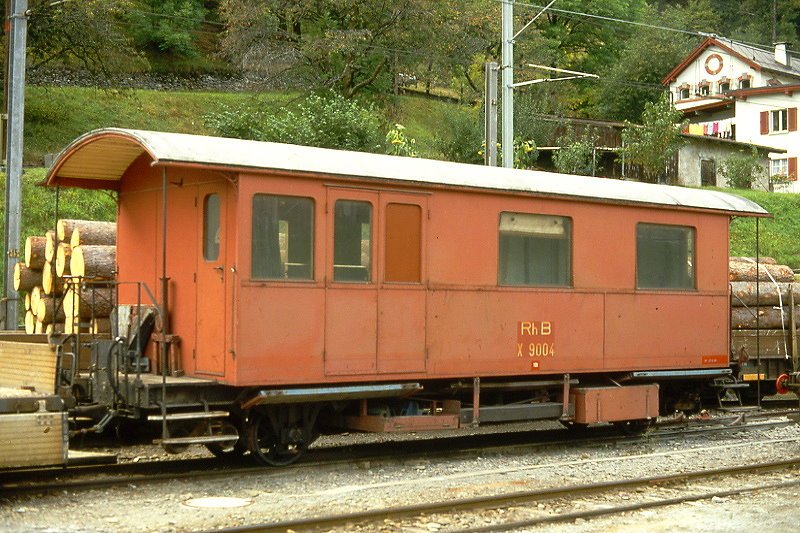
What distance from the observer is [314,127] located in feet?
96.1

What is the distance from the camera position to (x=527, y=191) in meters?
12.8

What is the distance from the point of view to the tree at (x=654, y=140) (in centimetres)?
4228

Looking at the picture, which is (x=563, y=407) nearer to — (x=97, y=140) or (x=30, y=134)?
(x=97, y=140)

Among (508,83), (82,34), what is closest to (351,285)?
(508,83)

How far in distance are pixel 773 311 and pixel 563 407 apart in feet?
16.3

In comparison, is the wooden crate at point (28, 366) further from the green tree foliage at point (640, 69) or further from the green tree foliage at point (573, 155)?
the green tree foliage at point (640, 69)

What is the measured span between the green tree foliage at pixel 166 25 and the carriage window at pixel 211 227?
39210 millimetres

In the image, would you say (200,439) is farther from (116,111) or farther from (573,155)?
(116,111)

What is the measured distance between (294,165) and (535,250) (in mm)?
3568

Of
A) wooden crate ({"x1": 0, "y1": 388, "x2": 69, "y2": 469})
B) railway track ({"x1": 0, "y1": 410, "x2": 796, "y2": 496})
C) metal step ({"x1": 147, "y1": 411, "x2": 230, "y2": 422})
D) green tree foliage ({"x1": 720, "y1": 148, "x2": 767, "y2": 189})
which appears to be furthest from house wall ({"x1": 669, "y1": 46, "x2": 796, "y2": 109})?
wooden crate ({"x1": 0, "y1": 388, "x2": 69, "y2": 469})

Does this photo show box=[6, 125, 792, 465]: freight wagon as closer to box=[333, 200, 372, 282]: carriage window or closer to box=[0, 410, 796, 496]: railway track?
box=[333, 200, 372, 282]: carriage window

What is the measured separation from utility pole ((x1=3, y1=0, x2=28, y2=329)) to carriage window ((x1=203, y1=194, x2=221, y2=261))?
19.0 feet

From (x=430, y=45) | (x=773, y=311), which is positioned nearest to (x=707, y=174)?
(x=430, y=45)

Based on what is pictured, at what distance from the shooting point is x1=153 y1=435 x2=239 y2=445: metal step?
10172 millimetres
